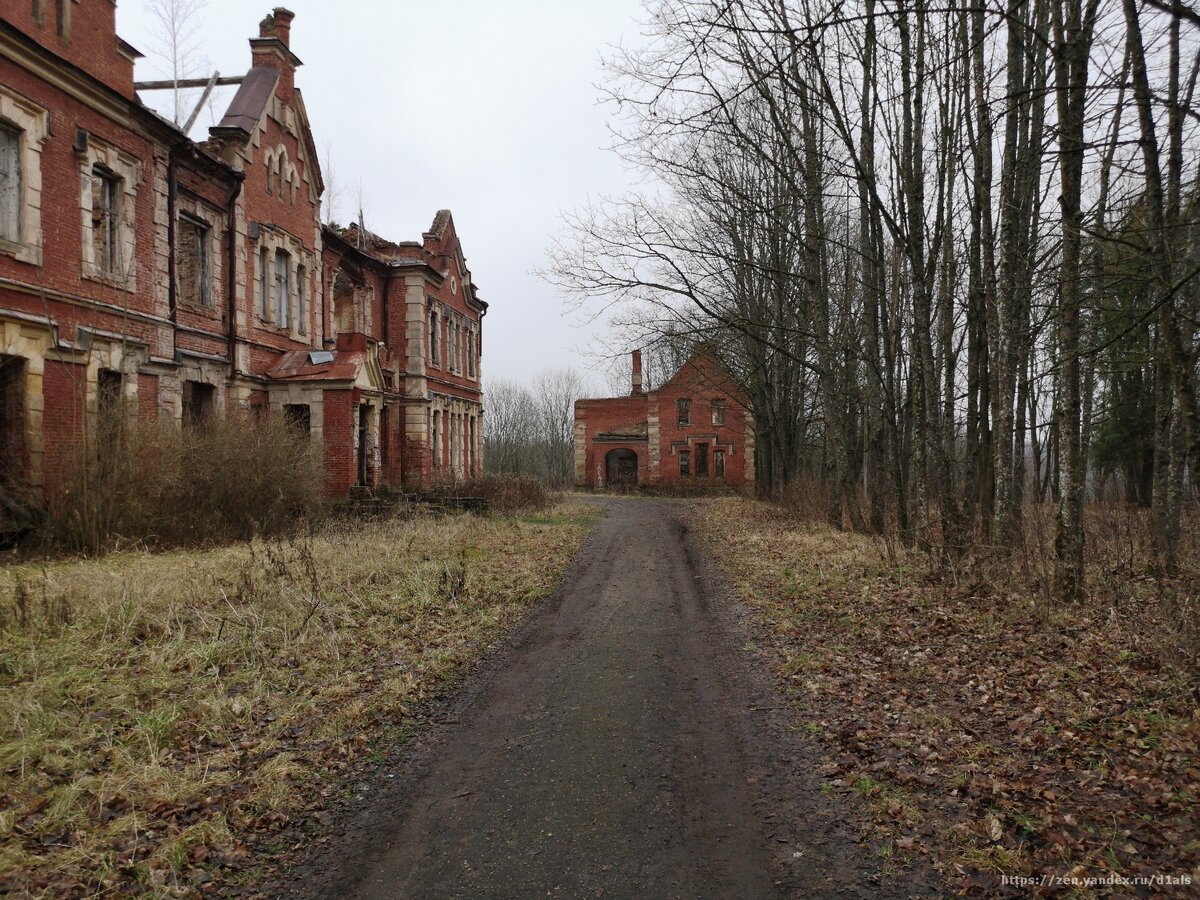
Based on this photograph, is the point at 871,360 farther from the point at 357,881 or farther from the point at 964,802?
the point at 357,881

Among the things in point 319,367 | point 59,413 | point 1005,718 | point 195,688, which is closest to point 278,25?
point 319,367

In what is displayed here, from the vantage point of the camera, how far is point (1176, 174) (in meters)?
8.77

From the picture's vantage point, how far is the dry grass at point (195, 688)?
402 cm

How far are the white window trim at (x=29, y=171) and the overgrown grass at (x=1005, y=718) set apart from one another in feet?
41.3

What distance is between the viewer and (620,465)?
48125 millimetres

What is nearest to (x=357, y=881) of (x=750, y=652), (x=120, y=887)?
(x=120, y=887)

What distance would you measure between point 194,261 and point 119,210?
9.68 ft

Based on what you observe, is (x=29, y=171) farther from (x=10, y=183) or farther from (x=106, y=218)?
(x=106, y=218)

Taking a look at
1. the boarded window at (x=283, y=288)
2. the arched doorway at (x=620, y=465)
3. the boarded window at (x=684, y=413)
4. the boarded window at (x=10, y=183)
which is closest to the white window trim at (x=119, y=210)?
the boarded window at (x=10, y=183)

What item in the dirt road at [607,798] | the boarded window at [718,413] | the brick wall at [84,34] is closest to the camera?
the dirt road at [607,798]

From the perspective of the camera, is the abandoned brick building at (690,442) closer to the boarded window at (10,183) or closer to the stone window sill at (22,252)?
the stone window sill at (22,252)

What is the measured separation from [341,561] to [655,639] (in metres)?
5.44

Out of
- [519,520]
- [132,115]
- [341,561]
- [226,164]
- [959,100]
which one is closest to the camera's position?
[341,561]

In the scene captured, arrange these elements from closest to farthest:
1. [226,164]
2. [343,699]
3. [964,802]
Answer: [964,802] → [343,699] → [226,164]
